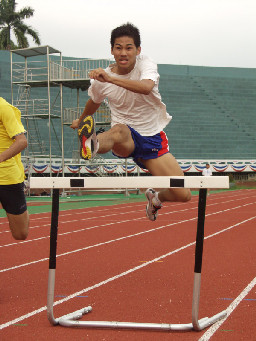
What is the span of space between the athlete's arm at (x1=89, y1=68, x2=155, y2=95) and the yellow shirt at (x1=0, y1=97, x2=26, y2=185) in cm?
110

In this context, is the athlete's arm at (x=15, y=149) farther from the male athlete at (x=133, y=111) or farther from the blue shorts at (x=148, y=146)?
the blue shorts at (x=148, y=146)

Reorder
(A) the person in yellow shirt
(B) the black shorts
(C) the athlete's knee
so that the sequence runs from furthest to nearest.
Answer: (B) the black shorts → (A) the person in yellow shirt → (C) the athlete's knee

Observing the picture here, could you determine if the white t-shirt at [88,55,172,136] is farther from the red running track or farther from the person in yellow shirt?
the red running track

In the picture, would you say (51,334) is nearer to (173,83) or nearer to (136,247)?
(136,247)

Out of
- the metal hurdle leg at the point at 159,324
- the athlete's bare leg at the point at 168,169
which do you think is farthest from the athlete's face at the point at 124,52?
the metal hurdle leg at the point at 159,324

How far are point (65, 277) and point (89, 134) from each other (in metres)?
2.33

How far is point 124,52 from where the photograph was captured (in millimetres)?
4469

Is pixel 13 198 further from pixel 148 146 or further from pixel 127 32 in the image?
pixel 127 32

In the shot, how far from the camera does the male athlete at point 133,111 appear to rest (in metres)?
4.37

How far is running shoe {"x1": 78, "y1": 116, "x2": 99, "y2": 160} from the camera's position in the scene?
4.16 m

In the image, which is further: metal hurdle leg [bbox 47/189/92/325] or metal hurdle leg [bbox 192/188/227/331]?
metal hurdle leg [bbox 47/189/92/325]

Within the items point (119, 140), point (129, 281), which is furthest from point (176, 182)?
point (129, 281)

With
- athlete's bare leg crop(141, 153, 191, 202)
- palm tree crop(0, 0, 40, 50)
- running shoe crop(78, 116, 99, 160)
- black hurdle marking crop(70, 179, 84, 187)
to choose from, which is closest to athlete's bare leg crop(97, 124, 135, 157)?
running shoe crop(78, 116, 99, 160)

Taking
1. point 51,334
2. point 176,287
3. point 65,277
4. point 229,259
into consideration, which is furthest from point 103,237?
point 51,334
